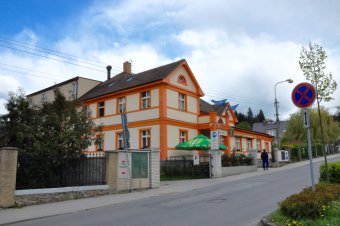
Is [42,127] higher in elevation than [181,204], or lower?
higher

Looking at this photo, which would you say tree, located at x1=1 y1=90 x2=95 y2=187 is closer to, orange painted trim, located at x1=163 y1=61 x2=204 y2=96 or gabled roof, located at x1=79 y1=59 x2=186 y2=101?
gabled roof, located at x1=79 y1=59 x2=186 y2=101

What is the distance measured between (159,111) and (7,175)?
1625cm

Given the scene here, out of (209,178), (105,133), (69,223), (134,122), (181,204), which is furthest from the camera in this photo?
(105,133)

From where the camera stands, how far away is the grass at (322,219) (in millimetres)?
6496

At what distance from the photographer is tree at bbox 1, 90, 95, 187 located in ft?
42.3

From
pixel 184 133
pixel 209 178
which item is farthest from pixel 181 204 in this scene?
pixel 184 133

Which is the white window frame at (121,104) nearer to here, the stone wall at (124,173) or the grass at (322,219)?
the stone wall at (124,173)

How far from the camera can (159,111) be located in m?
26.8

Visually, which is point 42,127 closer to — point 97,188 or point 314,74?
point 97,188

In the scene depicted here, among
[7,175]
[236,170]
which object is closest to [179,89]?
[236,170]

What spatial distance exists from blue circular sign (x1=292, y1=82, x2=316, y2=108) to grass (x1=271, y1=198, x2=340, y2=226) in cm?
245

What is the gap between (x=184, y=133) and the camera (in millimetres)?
29031

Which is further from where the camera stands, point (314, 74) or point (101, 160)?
point (101, 160)

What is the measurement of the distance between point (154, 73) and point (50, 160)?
724 inches
